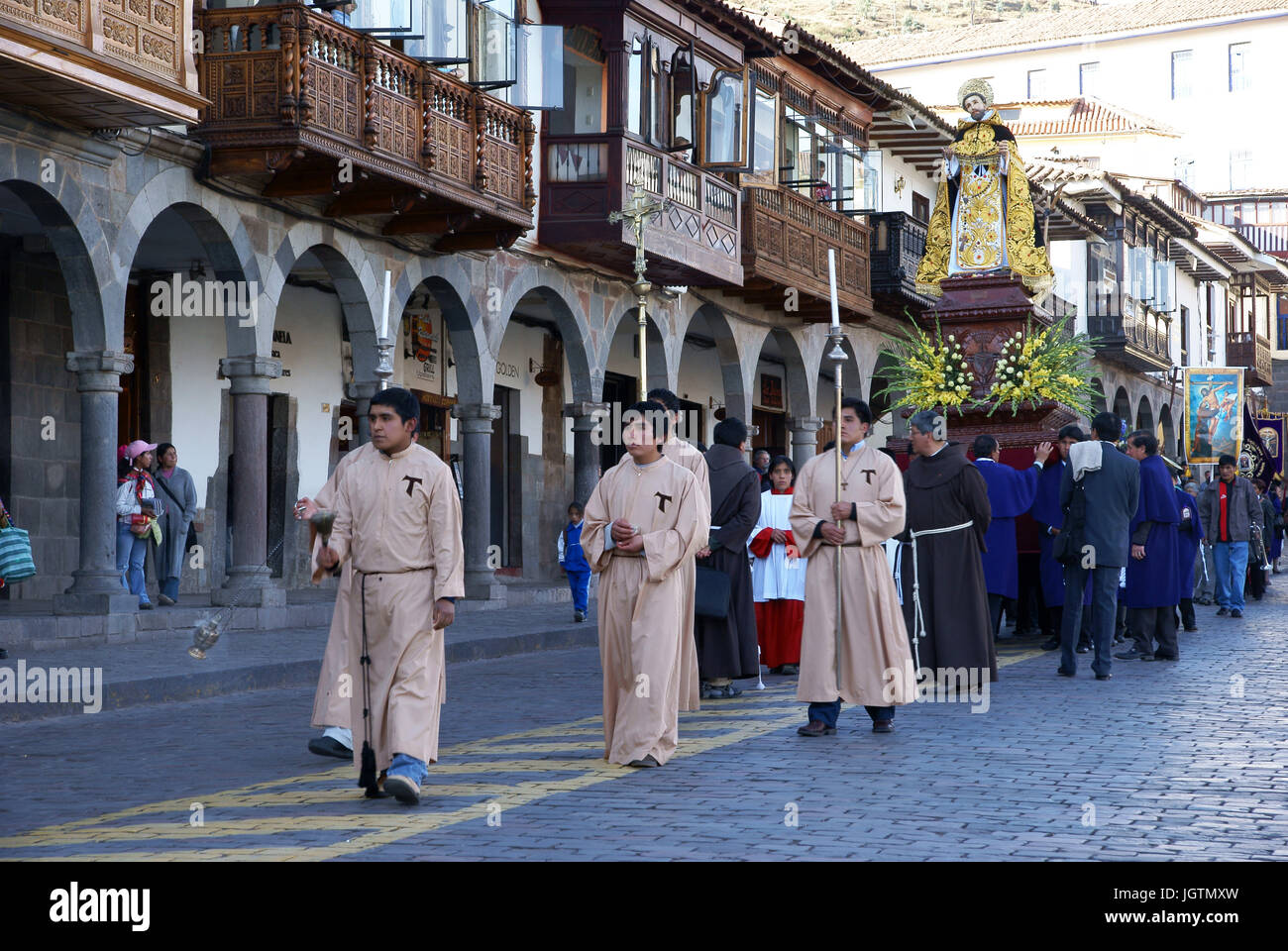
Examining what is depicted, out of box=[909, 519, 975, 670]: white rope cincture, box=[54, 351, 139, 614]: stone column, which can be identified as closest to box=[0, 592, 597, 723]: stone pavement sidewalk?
box=[54, 351, 139, 614]: stone column

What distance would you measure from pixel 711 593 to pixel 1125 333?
3676 cm

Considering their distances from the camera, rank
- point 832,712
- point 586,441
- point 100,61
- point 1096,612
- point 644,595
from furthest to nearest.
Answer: point 586,441, point 100,61, point 1096,612, point 832,712, point 644,595

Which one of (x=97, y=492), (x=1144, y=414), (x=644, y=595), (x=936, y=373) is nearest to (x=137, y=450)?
(x=97, y=492)

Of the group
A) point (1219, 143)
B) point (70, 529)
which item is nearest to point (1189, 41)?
point (1219, 143)

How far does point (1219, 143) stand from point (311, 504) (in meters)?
62.6

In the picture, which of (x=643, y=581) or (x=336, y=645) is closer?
(x=336, y=645)

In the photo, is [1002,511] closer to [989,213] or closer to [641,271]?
[641,271]

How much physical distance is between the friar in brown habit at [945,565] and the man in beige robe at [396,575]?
4526 mm

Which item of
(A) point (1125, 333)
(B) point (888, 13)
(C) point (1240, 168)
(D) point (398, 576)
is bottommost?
(D) point (398, 576)

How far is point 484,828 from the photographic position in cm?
693

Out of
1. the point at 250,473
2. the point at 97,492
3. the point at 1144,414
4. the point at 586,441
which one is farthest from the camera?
the point at 1144,414

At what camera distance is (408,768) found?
765 cm

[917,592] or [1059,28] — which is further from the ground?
[1059,28]

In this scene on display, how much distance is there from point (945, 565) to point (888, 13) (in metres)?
106
